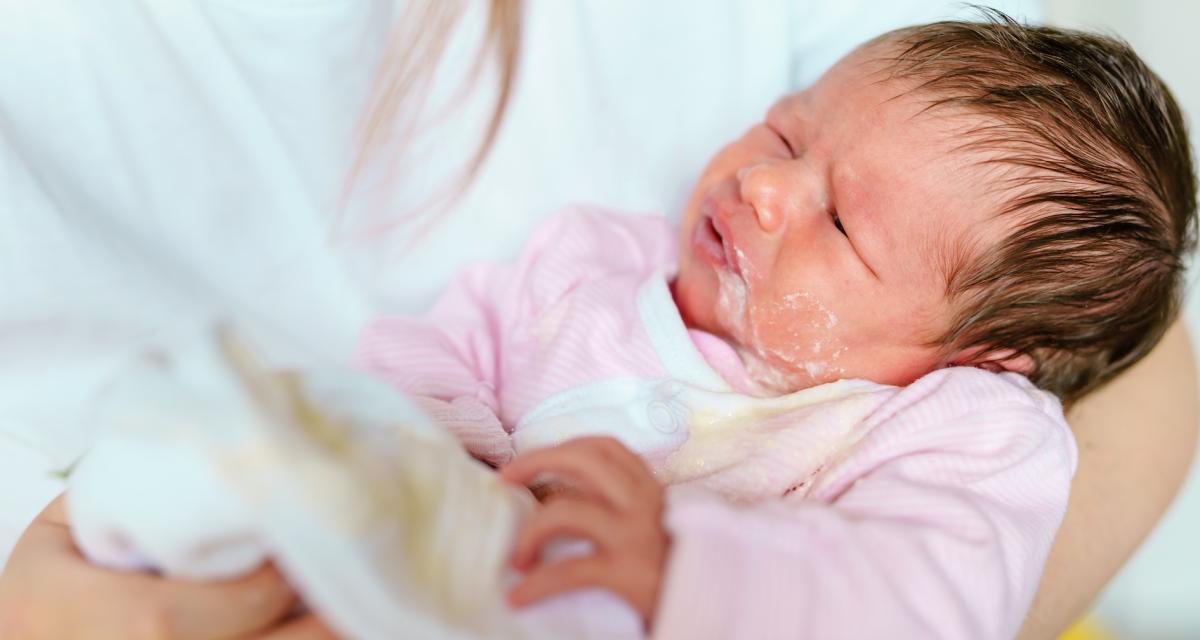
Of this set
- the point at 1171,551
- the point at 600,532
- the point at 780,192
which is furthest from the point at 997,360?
the point at 1171,551

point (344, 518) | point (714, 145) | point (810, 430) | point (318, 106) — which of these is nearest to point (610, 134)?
point (714, 145)

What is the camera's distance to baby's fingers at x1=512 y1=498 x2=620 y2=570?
48 cm

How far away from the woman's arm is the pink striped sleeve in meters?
0.11

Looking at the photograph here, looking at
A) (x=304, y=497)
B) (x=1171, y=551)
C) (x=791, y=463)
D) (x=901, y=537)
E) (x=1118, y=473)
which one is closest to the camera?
(x=304, y=497)

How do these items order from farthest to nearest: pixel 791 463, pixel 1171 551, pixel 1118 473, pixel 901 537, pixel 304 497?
pixel 1171 551 < pixel 1118 473 < pixel 791 463 < pixel 901 537 < pixel 304 497

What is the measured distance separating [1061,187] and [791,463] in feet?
0.99

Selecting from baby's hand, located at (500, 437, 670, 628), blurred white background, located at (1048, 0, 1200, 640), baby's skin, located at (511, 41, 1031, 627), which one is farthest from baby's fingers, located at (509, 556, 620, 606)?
blurred white background, located at (1048, 0, 1200, 640)

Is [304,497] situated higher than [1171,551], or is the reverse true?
[304,497]

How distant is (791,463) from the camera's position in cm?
70

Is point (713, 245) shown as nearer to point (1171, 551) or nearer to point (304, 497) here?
point (304, 497)

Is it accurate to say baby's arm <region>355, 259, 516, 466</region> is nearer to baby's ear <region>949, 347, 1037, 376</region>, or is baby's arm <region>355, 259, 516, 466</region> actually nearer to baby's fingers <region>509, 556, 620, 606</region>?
baby's fingers <region>509, 556, 620, 606</region>

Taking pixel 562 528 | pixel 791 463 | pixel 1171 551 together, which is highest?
pixel 562 528

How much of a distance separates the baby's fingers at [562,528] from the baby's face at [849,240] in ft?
1.11

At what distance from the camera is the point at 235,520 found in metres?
0.41
